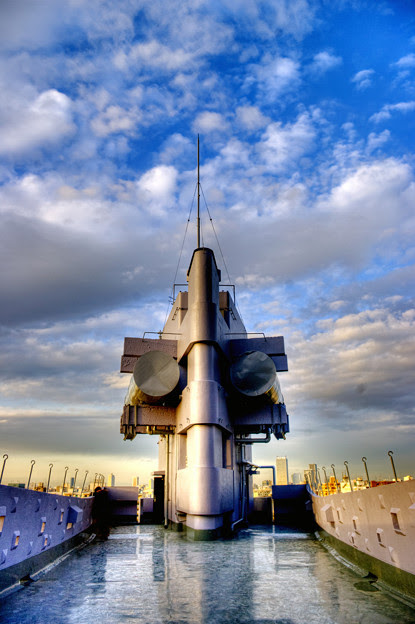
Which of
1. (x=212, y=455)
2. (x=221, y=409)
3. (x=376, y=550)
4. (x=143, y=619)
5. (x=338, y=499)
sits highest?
(x=221, y=409)

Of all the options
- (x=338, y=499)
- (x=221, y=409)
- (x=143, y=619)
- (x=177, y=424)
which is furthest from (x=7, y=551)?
(x=177, y=424)

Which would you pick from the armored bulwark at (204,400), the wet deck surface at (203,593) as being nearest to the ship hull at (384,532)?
the wet deck surface at (203,593)

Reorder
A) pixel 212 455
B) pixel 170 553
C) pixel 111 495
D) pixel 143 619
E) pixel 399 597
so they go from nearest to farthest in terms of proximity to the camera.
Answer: pixel 143 619 < pixel 399 597 < pixel 170 553 < pixel 212 455 < pixel 111 495

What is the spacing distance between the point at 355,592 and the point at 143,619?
4.32 meters

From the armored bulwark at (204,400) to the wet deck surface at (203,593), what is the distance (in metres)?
5.92

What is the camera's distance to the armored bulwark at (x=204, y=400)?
1988 centimetres

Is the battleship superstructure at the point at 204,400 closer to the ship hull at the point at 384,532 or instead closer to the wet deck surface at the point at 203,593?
the wet deck surface at the point at 203,593

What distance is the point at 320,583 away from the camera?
9.29 m

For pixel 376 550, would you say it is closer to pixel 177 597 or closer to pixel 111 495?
pixel 177 597

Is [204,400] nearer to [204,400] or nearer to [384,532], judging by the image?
[204,400]

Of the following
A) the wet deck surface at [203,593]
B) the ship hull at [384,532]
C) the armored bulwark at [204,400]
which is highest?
the armored bulwark at [204,400]

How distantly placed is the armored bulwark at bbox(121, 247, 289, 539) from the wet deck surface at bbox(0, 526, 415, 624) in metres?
5.92

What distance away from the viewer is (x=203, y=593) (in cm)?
848

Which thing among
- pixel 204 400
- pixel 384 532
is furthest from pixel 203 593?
pixel 204 400
